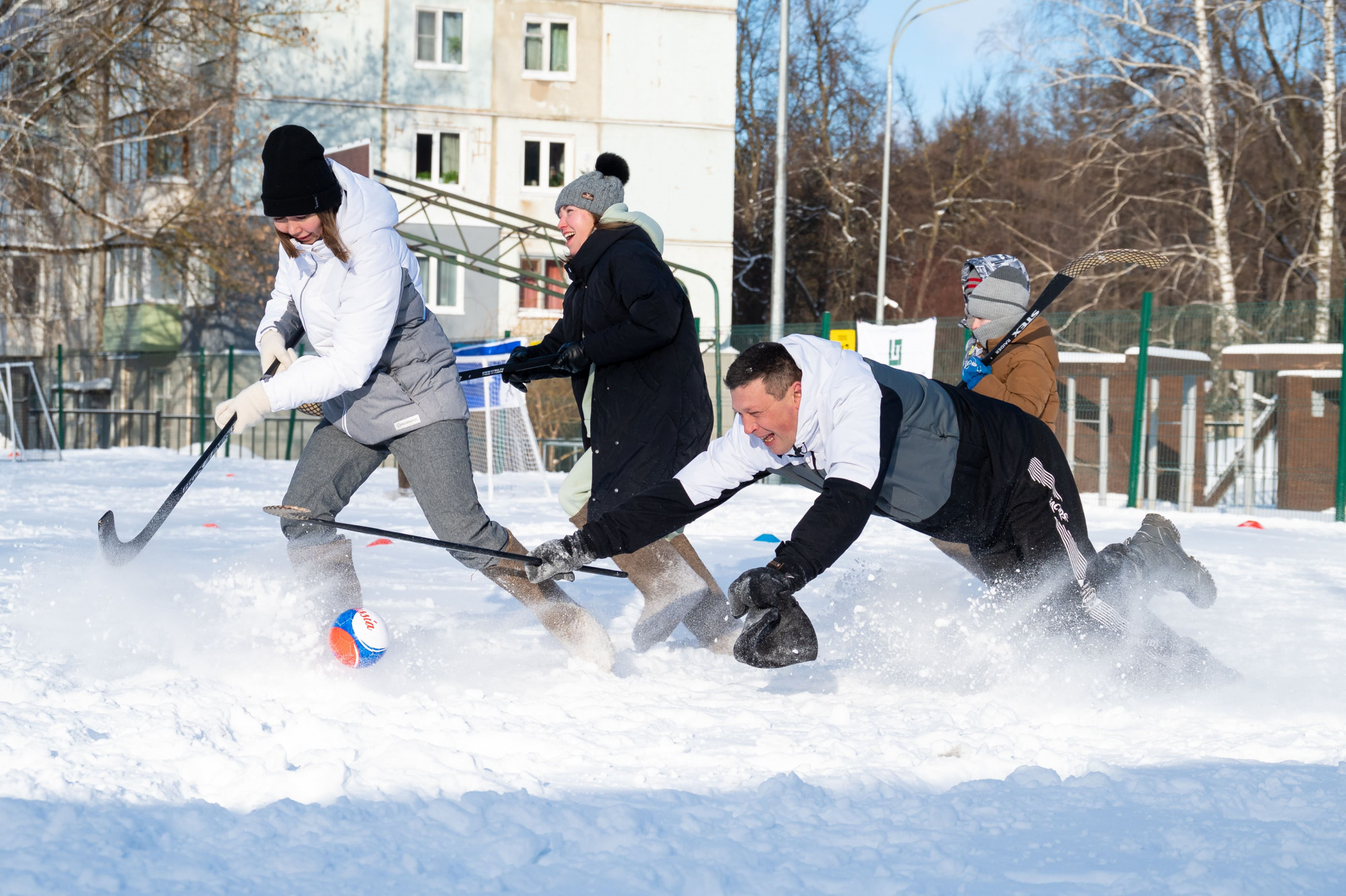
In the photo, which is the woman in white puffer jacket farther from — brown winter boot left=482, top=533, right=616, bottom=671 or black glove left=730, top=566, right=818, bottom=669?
black glove left=730, top=566, right=818, bottom=669

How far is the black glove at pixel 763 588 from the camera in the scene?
131 inches

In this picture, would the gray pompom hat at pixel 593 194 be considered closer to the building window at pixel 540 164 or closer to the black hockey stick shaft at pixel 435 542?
the black hockey stick shaft at pixel 435 542

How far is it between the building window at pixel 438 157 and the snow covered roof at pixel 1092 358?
1821 cm

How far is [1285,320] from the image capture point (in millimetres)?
12359

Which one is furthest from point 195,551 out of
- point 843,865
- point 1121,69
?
point 1121,69

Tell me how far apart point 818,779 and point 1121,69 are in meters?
18.8

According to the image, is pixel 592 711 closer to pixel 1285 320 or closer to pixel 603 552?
pixel 603 552

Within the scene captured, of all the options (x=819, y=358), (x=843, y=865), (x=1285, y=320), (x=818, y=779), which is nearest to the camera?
(x=843, y=865)

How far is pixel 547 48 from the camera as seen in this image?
28844 mm

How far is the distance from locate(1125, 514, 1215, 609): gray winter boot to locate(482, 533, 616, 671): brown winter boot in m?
1.79

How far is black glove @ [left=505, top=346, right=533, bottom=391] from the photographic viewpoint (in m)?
4.71

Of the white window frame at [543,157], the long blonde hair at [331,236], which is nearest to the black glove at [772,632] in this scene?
the long blonde hair at [331,236]

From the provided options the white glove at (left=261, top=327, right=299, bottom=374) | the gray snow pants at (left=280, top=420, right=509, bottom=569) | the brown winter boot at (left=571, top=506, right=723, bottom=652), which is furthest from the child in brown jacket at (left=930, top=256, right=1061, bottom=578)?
the white glove at (left=261, top=327, right=299, bottom=374)

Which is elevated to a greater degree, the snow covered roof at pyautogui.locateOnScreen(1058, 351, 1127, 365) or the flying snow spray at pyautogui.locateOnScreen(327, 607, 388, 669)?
the snow covered roof at pyautogui.locateOnScreen(1058, 351, 1127, 365)
